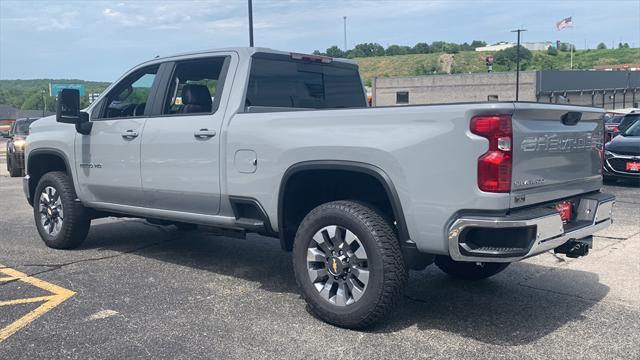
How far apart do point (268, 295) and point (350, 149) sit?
5.34ft

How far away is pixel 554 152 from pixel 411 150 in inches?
38.9

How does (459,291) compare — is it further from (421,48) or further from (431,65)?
(421,48)

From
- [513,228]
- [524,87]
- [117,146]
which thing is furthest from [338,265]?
[524,87]

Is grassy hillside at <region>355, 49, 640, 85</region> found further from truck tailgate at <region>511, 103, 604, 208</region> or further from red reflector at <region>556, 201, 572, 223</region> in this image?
red reflector at <region>556, 201, 572, 223</region>

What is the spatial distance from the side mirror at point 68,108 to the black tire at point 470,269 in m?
3.76

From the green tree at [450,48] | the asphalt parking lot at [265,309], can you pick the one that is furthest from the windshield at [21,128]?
the green tree at [450,48]

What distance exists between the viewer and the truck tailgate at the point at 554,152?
3.73 meters

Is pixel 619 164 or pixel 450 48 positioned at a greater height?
pixel 450 48

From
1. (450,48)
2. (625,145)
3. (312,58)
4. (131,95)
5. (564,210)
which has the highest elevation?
(450,48)

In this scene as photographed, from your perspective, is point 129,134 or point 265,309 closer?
point 265,309

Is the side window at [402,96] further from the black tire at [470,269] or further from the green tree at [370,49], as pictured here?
the green tree at [370,49]

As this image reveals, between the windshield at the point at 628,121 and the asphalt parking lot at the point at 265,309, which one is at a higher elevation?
the windshield at the point at 628,121

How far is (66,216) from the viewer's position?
6.48 metres

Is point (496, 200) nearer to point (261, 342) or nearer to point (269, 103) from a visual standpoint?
point (261, 342)
